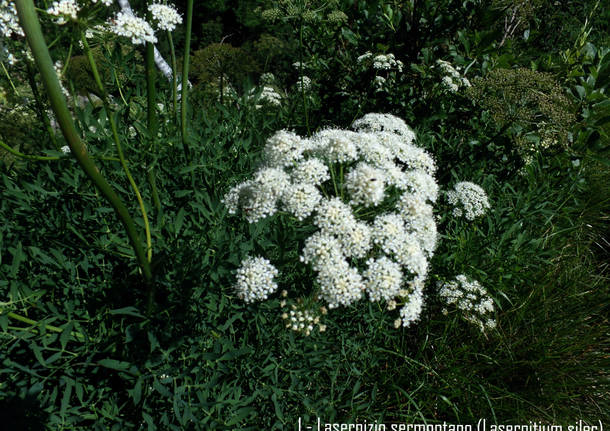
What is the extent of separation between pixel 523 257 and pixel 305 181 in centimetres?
243

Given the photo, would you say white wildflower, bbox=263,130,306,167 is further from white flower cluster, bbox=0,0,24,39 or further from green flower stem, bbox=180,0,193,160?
white flower cluster, bbox=0,0,24,39

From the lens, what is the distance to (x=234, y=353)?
2201 mm

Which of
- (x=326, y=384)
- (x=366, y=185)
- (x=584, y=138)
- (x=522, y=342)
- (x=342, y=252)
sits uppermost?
(x=366, y=185)

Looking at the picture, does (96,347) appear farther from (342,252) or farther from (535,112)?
(535,112)

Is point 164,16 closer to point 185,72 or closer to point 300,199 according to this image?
point 185,72

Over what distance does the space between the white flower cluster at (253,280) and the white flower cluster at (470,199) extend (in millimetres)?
1891

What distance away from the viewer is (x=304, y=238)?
2385 mm

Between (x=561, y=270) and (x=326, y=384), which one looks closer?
(x=326, y=384)

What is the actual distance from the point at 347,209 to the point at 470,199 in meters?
1.59

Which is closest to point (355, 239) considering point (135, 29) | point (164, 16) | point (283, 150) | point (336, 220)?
point (336, 220)

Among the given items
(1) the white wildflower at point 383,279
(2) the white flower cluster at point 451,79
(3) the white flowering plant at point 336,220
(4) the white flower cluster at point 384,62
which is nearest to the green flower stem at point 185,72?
(3) the white flowering plant at point 336,220

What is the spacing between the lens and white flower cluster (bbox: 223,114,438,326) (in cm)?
210

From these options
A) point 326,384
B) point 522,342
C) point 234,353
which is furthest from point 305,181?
point 522,342

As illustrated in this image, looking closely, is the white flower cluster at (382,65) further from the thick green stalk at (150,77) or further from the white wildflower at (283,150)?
the thick green stalk at (150,77)
